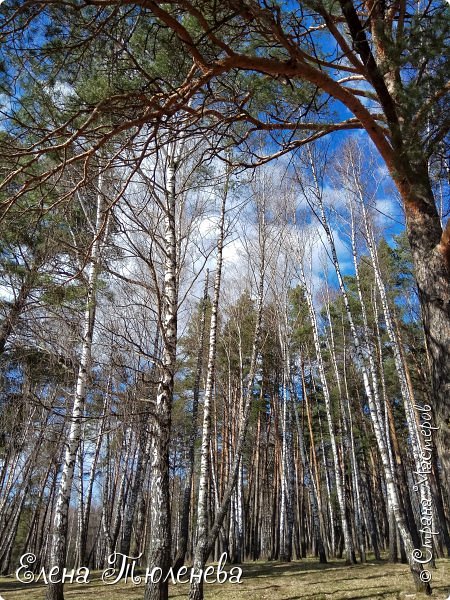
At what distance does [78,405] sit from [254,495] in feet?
41.0

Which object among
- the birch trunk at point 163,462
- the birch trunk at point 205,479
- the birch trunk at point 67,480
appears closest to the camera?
the birch trunk at point 163,462

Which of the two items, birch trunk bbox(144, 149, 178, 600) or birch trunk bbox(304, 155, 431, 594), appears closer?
birch trunk bbox(144, 149, 178, 600)

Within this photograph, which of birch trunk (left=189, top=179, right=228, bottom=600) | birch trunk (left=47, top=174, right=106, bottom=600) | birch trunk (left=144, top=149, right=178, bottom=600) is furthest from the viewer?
birch trunk (left=47, top=174, right=106, bottom=600)

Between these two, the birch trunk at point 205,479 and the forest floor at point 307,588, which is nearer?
the birch trunk at point 205,479

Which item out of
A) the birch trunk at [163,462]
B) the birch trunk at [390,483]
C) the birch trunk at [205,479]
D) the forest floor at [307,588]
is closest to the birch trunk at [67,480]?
the forest floor at [307,588]

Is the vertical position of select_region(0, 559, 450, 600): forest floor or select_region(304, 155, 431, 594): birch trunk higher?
select_region(304, 155, 431, 594): birch trunk

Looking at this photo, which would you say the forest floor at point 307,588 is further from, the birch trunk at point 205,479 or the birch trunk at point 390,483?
the birch trunk at point 205,479

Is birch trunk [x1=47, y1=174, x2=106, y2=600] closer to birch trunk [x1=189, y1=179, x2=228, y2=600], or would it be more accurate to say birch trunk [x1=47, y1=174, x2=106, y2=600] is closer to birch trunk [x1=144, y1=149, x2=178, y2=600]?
birch trunk [x1=144, y1=149, x2=178, y2=600]

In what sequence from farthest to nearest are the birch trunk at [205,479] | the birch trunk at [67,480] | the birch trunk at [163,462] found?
the birch trunk at [67,480] → the birch trunk at [205,479] → the birch trunk at [163,462]

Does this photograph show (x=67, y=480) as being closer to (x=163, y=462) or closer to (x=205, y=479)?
(x=205, y=479)

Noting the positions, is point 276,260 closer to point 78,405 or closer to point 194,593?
point 78,405

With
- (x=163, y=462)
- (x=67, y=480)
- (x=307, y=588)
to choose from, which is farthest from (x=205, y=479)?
(x=307, y=588)

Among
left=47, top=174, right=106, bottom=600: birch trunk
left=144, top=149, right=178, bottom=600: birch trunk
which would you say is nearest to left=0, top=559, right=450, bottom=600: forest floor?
left=47, top=174, right=106, bottom=600: birch trunk

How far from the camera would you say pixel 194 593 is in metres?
5.29
